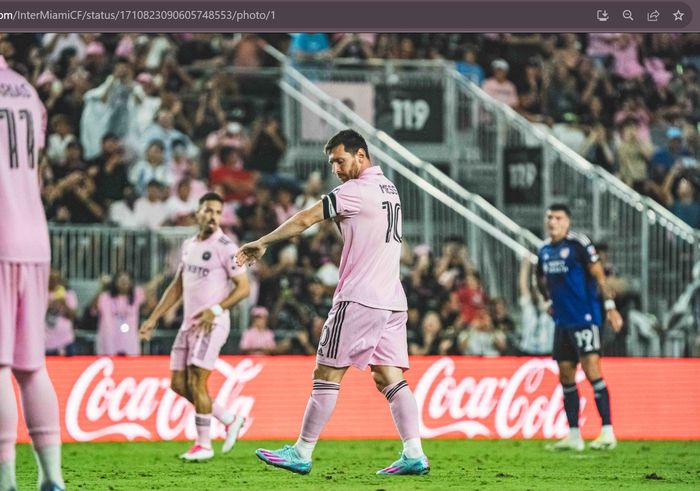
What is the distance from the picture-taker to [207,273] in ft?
37.5

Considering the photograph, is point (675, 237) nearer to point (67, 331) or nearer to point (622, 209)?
point (622, 209)

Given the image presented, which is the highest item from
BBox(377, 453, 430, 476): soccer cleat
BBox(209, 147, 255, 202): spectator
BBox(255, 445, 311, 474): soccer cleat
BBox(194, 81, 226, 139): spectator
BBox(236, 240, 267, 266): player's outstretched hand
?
BBox(194, 81, 226, 139): spectator

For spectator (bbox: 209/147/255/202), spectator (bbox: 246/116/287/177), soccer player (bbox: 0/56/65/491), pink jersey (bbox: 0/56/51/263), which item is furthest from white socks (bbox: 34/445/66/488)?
spectator (bbox: 246/116/287/177)

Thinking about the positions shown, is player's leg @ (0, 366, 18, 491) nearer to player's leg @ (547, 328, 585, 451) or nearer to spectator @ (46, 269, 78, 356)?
player's leg @ (547, 328, 585, 451)

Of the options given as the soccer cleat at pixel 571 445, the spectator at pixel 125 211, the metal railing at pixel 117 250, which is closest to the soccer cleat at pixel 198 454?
the soccer cleat at pixel 571 445

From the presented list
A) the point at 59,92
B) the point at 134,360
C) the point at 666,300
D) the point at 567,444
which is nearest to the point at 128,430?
the point at 134,360

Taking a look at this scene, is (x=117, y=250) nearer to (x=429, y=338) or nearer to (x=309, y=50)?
(x=429, y=338)

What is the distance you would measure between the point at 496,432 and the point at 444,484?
5447mm

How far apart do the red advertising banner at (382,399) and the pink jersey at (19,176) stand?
7.28 m

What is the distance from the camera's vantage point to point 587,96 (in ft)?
64.0

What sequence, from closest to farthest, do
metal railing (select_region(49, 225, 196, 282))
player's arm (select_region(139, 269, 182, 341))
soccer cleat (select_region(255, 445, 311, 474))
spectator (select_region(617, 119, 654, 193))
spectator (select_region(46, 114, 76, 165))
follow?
soccer cleat (select_region(255, 445, 311, 474)) < player's arm (select_region(139, 269, 182, 341)) < metal railing (select_region(49, 225, 196, 282)) < spectator (select_region(46, 114, 76, 165)) < spectator (select_region(617, 119, 654, 193))

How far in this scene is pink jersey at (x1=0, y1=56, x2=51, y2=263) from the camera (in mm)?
6238

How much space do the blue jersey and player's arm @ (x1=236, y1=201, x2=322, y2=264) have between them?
459cm

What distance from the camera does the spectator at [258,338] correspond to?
50.2ft
